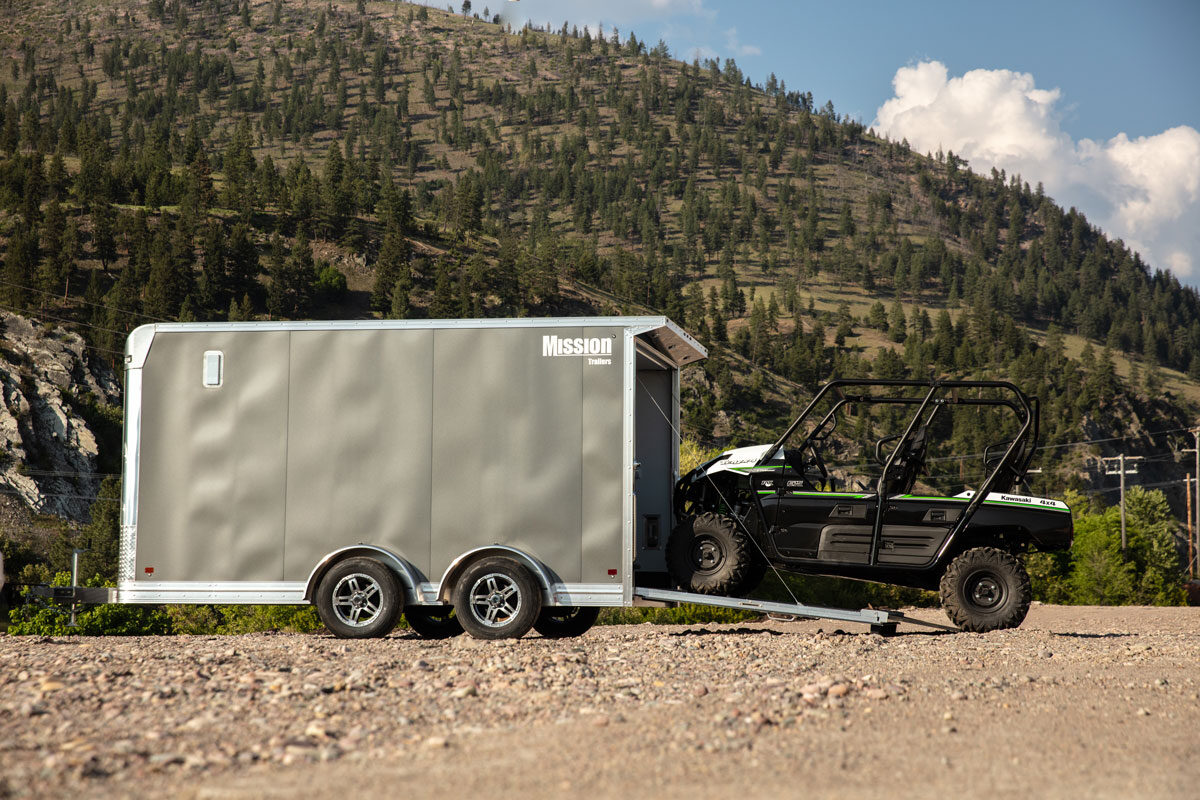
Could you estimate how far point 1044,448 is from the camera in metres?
117

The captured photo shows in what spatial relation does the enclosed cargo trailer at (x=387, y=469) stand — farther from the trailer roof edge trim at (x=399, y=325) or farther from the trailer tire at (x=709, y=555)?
the trailer tire at (x=709, y=555)

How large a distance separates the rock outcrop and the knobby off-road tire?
2385 inches

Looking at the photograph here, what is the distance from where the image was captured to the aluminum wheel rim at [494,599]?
972 centimetres

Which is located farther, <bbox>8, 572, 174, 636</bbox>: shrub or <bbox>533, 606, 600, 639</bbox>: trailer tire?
<bbox>8, 572, 174, 636</bbox>: shrub

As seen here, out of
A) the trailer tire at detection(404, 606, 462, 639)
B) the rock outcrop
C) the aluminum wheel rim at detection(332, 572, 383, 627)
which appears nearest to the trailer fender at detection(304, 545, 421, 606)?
the aluminum wheel rim at detection(332, 572, 383, 627)

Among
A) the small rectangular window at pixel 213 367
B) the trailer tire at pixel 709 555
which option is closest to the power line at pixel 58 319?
the small rectangular window at pixel 213 367

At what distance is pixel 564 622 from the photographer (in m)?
11.7

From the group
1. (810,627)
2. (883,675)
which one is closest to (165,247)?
(810,627)

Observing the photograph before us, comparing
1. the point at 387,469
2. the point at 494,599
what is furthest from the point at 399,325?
the point at 494,599

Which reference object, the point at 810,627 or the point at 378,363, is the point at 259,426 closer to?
the point at 378,363

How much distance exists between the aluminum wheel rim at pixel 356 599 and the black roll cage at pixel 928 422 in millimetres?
4156

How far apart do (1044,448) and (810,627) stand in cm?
11116

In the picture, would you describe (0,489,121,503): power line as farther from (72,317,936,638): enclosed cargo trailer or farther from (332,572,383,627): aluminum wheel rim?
(332,572,383,627): aluminum wheel rim

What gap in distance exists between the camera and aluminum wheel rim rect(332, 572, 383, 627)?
9.85 meters
